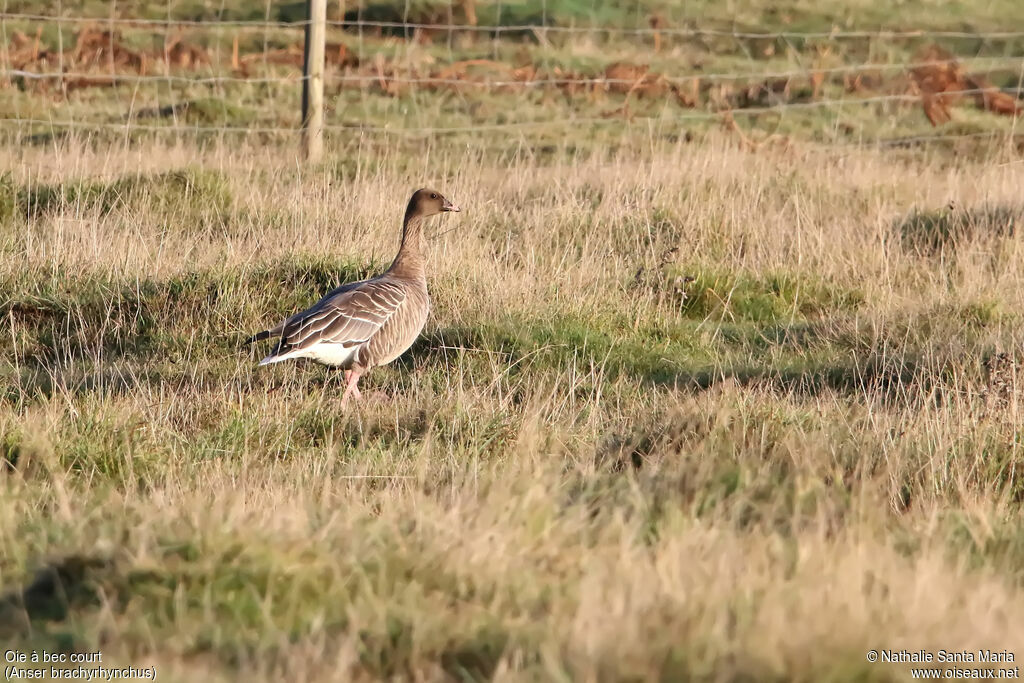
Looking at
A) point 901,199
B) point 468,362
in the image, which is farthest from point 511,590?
point 901,199

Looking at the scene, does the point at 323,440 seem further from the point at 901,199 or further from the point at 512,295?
the point at 901,199

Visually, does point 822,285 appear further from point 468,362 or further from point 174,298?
point 174,298

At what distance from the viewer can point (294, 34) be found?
24.5 m

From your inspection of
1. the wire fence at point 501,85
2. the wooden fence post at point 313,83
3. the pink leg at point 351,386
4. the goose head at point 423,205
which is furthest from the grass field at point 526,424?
the wire fence at point 501,85

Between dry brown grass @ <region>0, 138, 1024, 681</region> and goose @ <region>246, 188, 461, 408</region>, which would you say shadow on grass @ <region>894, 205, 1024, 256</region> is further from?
goose @ <region>246, 188, 461, 408</region>

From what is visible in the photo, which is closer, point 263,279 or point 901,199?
point 263,279

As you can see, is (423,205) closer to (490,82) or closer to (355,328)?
(355,328)

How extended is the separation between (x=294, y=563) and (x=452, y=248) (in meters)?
5.40

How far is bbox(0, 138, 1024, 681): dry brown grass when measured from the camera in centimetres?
291

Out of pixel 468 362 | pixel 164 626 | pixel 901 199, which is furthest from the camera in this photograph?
pixel 901 199

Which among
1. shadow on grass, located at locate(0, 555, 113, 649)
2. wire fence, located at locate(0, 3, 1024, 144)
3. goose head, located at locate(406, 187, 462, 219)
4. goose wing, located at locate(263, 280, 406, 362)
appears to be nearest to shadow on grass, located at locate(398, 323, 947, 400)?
goose wing, located at locate(263, 280, 406, 362)

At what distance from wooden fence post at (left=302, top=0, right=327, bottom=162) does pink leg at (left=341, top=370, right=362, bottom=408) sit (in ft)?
17.0

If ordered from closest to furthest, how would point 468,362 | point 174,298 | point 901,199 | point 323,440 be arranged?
1. point 323,440
2. point 468,362
3. point 174,298
4. point 901,199

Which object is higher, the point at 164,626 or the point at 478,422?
the point at 164,626
